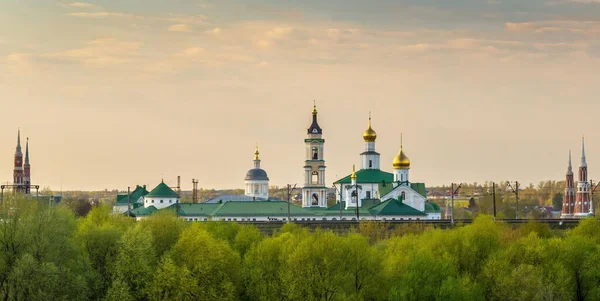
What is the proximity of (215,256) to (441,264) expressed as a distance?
9.21 meters

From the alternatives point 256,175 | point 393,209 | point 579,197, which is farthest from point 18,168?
point 579,197

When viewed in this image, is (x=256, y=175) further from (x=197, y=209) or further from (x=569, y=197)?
(x=569, y=197)

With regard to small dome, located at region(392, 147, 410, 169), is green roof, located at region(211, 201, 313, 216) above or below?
below

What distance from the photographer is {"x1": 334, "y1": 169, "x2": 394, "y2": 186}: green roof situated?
116m

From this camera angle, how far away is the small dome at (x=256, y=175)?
427 ft

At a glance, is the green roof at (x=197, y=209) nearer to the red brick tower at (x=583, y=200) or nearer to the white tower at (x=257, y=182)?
the white tower at (x=257, y=182)

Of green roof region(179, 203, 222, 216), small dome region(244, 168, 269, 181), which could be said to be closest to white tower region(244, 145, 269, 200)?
small dome region(244, 168, 269, 181)

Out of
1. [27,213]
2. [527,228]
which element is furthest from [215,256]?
[527,228]

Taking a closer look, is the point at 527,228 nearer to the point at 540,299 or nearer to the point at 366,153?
the point at 540,299

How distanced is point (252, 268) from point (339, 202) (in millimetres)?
64498

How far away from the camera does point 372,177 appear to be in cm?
11600

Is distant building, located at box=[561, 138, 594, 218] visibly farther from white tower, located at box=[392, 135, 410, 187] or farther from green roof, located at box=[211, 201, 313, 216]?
green roof, located at box=[211, 201, 313, 216]

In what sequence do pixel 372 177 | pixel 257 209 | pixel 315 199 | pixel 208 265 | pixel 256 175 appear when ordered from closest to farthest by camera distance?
pixel 208 265 < pixel 257 209 < pixel 315 199 < pixel 372 177 < pixel 256 175

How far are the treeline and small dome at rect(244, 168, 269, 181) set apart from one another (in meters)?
72.5
